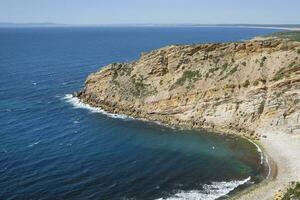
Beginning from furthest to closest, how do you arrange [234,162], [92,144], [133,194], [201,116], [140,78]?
[140,78], [201,116], [92,144], [234,162], [133,194]

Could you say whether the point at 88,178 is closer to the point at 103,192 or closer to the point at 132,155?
the point at 103,192

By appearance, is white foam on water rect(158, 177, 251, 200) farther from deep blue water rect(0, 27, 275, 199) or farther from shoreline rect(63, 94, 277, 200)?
shoreline rect(63, 94, 277, 200)

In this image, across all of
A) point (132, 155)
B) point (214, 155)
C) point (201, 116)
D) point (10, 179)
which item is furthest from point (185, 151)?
point (10, 179)

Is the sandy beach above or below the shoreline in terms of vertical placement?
above

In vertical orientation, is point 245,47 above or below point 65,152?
above

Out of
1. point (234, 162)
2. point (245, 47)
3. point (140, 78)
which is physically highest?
point (245, 47)

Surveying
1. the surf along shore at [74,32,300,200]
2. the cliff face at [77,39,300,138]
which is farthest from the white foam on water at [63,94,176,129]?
the cliff face at [77,39,300,138]

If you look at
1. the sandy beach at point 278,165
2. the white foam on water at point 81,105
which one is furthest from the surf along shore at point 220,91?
the white foam on water at point 81,105
